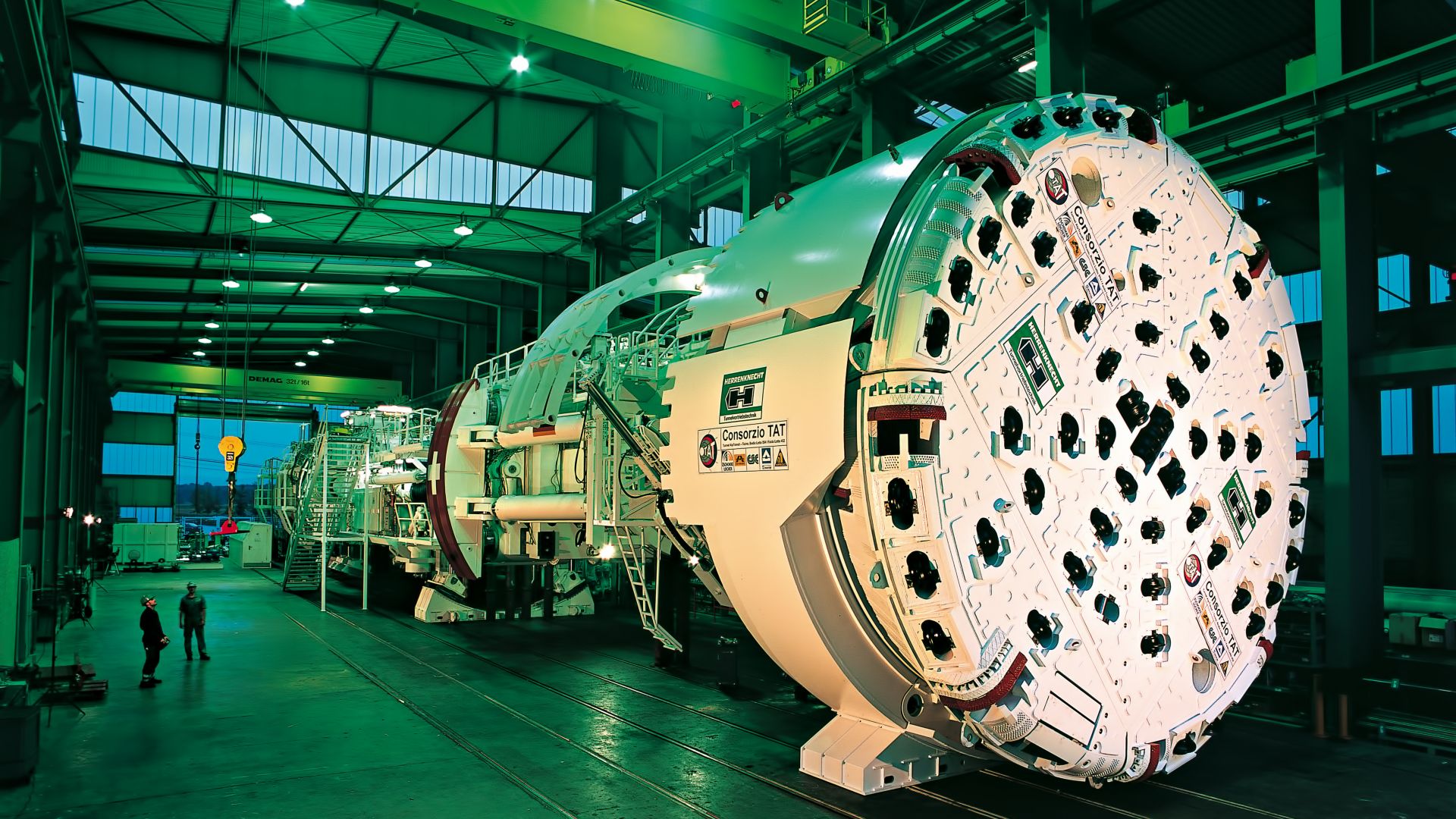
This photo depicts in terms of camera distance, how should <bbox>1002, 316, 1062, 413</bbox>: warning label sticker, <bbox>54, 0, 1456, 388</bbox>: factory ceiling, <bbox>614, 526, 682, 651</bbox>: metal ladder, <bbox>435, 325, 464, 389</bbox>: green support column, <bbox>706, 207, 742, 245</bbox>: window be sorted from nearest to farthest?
<bbox>1002, 316, 1062, 413</bbox>: warning label sticker
<bbox>614, 526, 682, 651</bbox>: metal ladder
<bbox>54, 0, 1456, 388</bbox>: factory ceiling
<bbox>706, 207, 742, 245</bbox>: window
<bbox>435, 325, 464, 389</bbox>: green support column

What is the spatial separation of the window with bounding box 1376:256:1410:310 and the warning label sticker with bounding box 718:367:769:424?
82.3 feet

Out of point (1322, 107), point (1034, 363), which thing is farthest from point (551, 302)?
point (1034, 363)

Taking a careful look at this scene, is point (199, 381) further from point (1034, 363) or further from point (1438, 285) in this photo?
point (1438, 285)

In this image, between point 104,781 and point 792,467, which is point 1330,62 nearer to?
point 792,467

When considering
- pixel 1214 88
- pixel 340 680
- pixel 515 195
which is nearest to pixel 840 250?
pixel 340 680

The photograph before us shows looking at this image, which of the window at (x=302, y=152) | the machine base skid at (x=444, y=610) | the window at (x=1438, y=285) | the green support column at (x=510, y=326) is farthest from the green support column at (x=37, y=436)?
the window at (x=1438, y=285)

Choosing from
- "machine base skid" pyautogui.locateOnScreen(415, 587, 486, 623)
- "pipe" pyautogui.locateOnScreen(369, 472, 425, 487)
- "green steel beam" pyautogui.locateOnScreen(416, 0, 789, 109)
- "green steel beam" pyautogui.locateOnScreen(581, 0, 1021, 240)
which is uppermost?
"green steel beam" pyautogui.locateOnScreen(416, 0, 789, 109)

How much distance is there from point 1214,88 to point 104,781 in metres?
19.3

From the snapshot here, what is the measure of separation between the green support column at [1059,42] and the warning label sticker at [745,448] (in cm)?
826

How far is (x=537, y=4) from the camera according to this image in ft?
51.2

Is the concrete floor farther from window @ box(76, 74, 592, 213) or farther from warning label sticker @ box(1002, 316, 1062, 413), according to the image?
window @ box(76, 74, 592, 213)

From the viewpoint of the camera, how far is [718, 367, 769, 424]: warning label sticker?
7.34 meters

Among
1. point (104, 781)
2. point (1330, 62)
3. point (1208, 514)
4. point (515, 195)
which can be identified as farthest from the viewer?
point (515, 195)

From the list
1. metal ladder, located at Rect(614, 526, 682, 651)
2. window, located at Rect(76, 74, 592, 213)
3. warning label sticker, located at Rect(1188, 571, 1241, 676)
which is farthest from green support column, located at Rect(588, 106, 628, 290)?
warning label sticker, located at Rect(1188, 571, 1241, 676)
